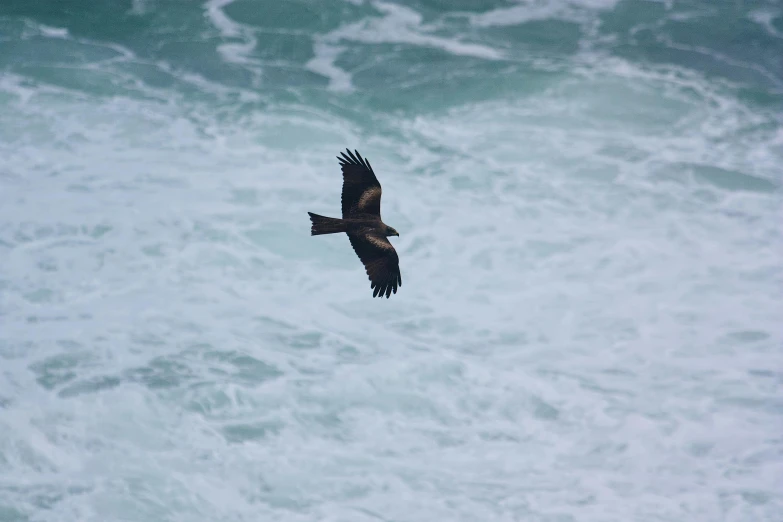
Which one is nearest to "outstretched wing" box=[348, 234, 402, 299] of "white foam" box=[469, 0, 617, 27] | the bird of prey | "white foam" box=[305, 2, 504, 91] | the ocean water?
the bird of prey

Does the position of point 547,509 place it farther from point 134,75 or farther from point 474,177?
point 134,75

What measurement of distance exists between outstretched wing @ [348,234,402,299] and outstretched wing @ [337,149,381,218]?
309mm

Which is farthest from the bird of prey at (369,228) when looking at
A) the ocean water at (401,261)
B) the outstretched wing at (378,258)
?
the ocean water at (401,261)

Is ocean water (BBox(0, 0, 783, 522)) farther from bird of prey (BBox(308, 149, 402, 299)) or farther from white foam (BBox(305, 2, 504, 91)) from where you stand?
bird of prey (BBox(308, 149, 402, 299))

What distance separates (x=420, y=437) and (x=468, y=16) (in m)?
12.8

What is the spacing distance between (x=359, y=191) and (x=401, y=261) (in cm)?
1248

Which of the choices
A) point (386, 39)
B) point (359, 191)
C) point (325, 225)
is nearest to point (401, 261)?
point (386, 39)

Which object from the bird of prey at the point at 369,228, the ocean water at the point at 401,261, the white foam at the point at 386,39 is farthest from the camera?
the white foam at the point at 386,39

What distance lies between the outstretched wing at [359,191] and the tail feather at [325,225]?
1.44 ft

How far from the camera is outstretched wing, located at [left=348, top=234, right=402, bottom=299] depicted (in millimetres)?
13711

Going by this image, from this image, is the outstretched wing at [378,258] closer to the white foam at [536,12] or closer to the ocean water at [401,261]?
the ocean water at [401,261]

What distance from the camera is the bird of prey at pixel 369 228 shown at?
13711mm

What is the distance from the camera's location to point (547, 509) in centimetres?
2136

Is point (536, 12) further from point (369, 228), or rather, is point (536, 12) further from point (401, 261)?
point (369, 228)
